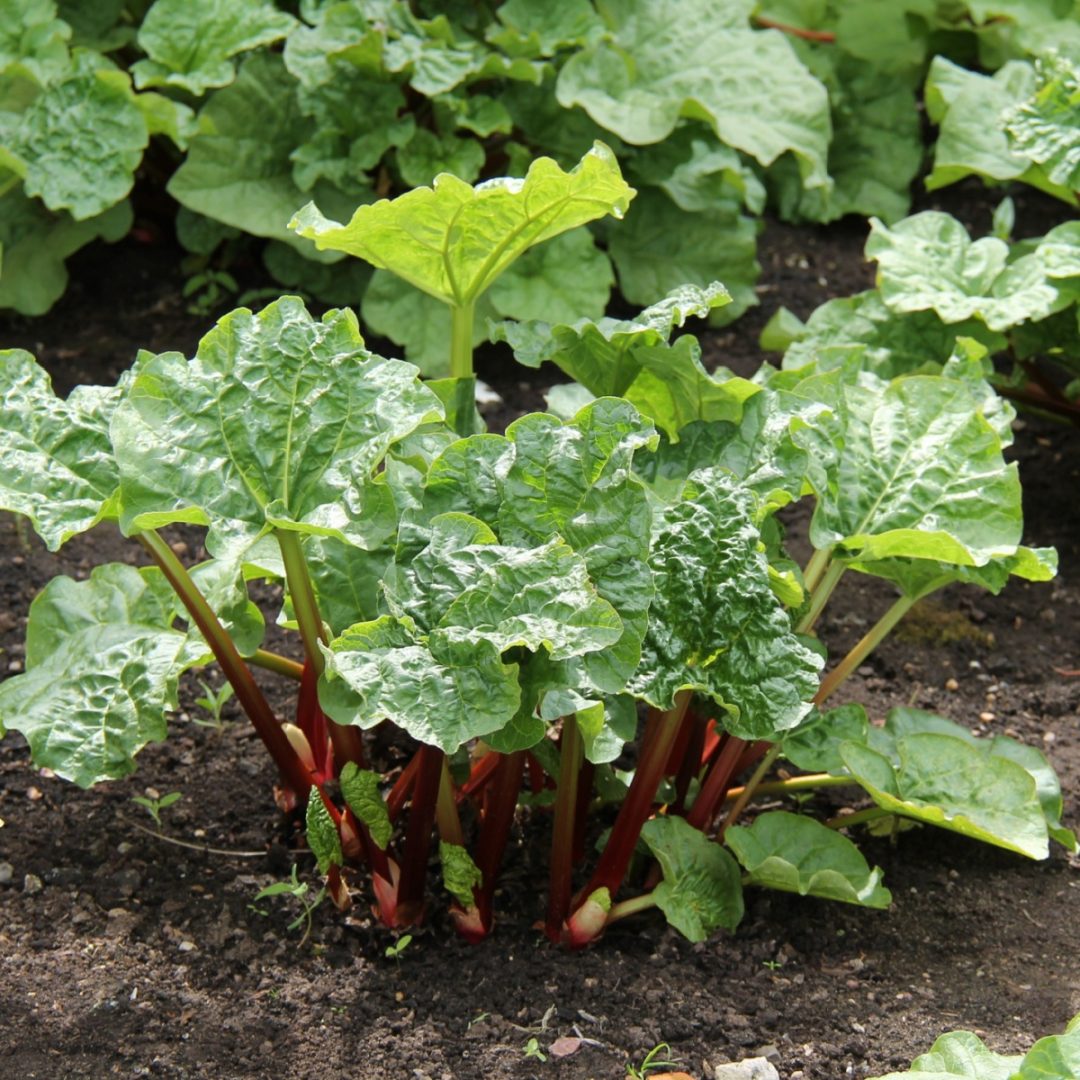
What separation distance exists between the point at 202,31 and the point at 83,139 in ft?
1.24

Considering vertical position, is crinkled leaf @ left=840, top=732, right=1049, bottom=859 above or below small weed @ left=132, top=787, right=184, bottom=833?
above

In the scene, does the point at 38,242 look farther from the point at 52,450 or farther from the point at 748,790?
the point at 748,790

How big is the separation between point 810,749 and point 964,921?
39 centimetres

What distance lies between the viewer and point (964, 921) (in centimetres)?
238

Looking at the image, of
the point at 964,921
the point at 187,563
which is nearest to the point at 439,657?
the point at 964,921

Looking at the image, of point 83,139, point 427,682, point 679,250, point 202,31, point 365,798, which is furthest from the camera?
point 679,250

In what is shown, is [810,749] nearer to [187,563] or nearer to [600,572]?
[600,572]

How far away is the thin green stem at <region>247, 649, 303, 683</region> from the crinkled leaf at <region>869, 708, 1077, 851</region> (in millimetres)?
922

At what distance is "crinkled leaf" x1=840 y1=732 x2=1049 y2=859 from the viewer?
7.33 ft

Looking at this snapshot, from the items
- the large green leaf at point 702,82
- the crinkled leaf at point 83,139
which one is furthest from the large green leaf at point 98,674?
the large green leaf at point 702,82

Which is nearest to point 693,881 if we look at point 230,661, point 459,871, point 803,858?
point 803,858

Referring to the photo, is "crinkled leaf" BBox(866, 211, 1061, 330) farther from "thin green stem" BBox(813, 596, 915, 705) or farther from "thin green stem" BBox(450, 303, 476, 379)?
"thin green stem" BBox(450, 303, 476, 379)

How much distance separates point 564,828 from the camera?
84.8 inches

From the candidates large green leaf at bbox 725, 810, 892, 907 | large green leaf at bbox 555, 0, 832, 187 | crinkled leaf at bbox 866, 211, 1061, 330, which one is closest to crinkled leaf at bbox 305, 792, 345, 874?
large green leaf at bbox 725, 810, 892, 907
